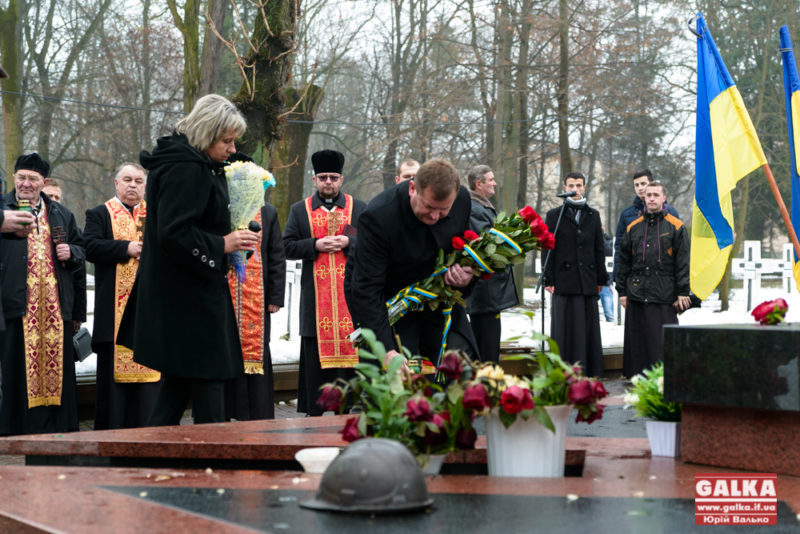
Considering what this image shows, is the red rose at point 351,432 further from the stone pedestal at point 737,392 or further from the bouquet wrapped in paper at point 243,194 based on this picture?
the bouquet wrapped in paper at point 243,194

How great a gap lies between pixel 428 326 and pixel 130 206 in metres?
3.20

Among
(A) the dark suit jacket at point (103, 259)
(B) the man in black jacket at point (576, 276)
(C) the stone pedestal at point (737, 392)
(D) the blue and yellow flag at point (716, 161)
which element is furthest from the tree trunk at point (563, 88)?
(C) the stone pedestal at point (737, 392)

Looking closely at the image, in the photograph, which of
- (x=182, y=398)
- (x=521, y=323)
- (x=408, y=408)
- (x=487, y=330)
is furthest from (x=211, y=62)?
(x=408, y=408)

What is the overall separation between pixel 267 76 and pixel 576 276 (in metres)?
3.66

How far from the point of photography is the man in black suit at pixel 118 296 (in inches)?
316

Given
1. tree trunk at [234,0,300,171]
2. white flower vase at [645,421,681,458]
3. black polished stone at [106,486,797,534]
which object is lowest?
black polished stone at [106,486,797,534]

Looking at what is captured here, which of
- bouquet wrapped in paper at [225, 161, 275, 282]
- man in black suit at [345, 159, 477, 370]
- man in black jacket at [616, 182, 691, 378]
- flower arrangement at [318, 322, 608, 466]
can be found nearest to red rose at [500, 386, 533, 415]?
flower arrangement at [318, 322, 608, 466]

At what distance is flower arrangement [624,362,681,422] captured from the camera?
180 inches

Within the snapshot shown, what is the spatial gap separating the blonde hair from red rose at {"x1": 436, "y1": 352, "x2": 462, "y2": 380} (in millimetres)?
1939

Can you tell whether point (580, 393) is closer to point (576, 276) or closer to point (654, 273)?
point (654, 273)

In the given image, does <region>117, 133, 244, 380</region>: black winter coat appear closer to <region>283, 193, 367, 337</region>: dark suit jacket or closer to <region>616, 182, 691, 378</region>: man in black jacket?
<region>283, 193, 367, 337</region>: dark suit jacket

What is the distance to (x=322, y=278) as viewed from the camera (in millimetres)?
8672

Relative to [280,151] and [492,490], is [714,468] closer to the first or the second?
[492,490]

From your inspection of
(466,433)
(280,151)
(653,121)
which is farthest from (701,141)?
(653,121)
